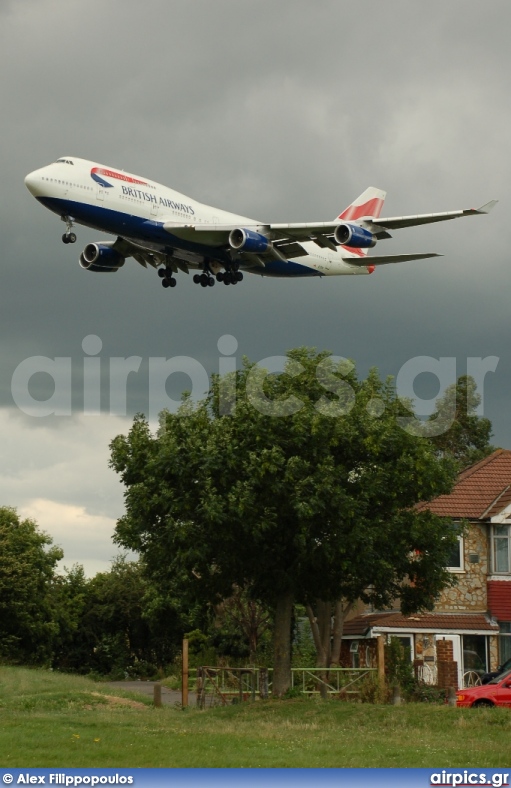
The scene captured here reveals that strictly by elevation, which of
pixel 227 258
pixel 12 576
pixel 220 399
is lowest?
pixel 12 576

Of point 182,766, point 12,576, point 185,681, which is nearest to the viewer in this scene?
point 182,766

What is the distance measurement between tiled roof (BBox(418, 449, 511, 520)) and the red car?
16.2 meters

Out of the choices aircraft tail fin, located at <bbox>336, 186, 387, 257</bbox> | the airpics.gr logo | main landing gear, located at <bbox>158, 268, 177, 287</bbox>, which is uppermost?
aircraft tail fin, located at <bbox>336, 186, 387, 257</bbox>

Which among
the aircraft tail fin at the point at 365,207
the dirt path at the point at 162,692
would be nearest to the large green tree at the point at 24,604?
the dirt path at the point at 162,692

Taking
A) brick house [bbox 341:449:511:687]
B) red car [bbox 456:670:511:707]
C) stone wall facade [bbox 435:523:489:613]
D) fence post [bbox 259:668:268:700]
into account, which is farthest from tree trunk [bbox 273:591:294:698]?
stone wall facade [bbox 435:523:489:613]

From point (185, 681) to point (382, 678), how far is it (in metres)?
6.43

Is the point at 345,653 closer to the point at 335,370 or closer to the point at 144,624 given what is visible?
the point at 335,370

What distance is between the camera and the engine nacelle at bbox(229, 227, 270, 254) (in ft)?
135

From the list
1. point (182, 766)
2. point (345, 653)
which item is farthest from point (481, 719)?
point (345, 653)

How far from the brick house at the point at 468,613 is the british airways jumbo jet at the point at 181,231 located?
405 inches

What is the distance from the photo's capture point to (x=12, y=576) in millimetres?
60969

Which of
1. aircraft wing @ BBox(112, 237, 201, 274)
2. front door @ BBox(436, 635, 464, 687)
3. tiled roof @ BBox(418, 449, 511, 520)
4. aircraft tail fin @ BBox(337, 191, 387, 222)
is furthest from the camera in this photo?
aircraft tail fin @ BBox(337, 191, 387, 222)

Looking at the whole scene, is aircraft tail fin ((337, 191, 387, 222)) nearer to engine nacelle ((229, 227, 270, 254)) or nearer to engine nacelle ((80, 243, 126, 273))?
engine nacelle ((80, 243, 126, 273))

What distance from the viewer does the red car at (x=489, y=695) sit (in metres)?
27.9
